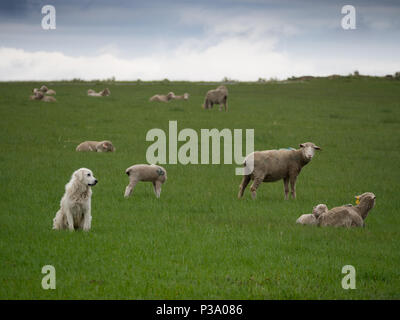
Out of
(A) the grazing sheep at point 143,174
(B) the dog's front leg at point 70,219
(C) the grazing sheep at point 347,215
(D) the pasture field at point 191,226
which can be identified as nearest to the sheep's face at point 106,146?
(D) the pasture field at point 191,226

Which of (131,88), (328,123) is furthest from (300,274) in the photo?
(131,88)

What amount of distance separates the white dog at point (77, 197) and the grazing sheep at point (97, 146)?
13248 mm

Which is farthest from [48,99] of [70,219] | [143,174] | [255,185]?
[70,219]

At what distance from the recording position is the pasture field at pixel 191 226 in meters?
10.4

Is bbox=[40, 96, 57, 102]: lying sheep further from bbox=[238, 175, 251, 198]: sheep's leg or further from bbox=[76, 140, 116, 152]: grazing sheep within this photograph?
bbox=[238, 175, 251, 198]: sheep's leg

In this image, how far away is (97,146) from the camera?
87.9ft

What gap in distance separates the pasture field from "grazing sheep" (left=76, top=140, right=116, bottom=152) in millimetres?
566

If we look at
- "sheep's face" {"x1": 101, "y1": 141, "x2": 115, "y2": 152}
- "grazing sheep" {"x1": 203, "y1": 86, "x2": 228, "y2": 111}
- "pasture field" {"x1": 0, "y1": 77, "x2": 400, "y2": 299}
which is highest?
"grazing sheep" {"x1": 203, "y1": 86, "x2": 228, "y2": 111}

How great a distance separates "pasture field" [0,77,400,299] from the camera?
10.4m

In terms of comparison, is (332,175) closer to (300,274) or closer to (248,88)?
(300,274)

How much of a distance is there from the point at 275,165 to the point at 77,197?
7.02 meters

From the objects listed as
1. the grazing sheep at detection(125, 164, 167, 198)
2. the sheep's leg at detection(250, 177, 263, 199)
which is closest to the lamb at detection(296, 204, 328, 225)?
the sheep's leg at detection(250, 177, 263, 199)

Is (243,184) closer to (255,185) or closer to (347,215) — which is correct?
(255,185)

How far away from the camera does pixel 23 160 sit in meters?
24.0
